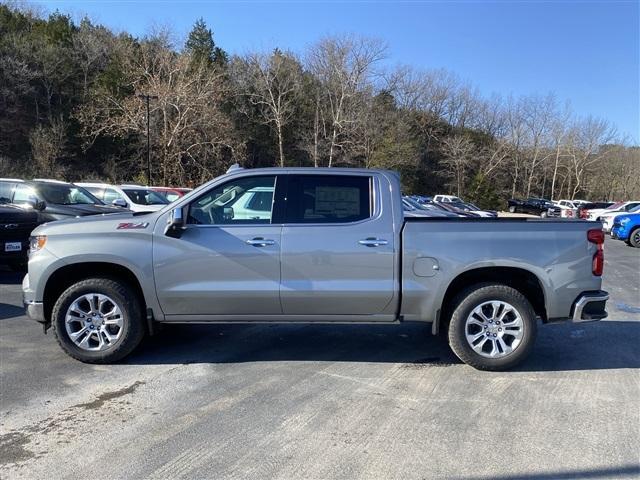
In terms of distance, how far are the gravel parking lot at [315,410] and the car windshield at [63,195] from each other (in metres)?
6.47

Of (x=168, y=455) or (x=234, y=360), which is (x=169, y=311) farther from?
(x=168, y=455)

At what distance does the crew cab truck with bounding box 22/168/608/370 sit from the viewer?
16.5 feet

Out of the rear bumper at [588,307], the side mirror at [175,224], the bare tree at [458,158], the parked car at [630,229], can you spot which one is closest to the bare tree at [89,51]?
the bare tree at [458,158]

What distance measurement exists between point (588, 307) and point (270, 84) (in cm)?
5793

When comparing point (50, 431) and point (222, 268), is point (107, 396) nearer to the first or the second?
point (50, 431)

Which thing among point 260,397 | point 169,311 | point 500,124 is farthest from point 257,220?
point 500,124

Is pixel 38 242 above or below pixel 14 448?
above

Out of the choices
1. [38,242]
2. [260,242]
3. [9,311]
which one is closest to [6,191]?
[9,311]

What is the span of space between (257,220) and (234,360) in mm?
1481

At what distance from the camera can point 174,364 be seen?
5.31 m

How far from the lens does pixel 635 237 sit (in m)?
19.3

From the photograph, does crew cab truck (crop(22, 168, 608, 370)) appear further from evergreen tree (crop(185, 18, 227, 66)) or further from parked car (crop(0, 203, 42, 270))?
evergreen tree (crop(185, 18, 227, 66))

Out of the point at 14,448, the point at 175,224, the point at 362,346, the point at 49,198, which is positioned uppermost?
the point at 49,198

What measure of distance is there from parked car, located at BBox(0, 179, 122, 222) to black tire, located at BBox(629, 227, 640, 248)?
17.6 m
